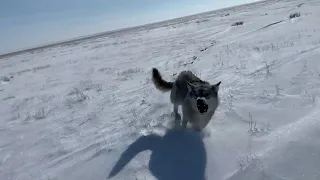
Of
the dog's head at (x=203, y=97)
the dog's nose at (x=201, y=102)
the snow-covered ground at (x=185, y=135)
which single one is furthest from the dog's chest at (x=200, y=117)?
the dog's nose at (x=201, y=102)

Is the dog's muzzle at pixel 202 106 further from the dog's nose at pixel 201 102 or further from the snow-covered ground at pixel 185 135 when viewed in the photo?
the snow-covered ground at pixel 185 135

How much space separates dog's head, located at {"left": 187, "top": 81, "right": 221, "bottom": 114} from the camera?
5547 mm

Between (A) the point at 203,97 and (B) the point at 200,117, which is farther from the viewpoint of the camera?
(B) the point at 200,117

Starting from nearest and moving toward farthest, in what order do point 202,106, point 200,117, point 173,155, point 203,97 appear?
point 173,155, point 202,106, point 203,97, point 200,117

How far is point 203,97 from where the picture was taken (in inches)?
225

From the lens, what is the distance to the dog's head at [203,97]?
5547 mm

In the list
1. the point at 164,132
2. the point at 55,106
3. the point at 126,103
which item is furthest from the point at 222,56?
the point at 164,132

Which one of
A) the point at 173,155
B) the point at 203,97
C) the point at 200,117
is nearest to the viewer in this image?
the point at 173,155

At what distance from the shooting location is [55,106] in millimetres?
10406

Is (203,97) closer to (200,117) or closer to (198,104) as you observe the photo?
(198,104)

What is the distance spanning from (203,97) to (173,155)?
4.36 feet

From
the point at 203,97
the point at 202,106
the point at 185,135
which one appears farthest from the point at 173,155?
the point at 203,97

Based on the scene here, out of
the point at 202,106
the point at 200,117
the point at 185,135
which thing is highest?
the point at 202,106

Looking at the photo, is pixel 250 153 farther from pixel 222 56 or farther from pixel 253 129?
pixel 222 56
